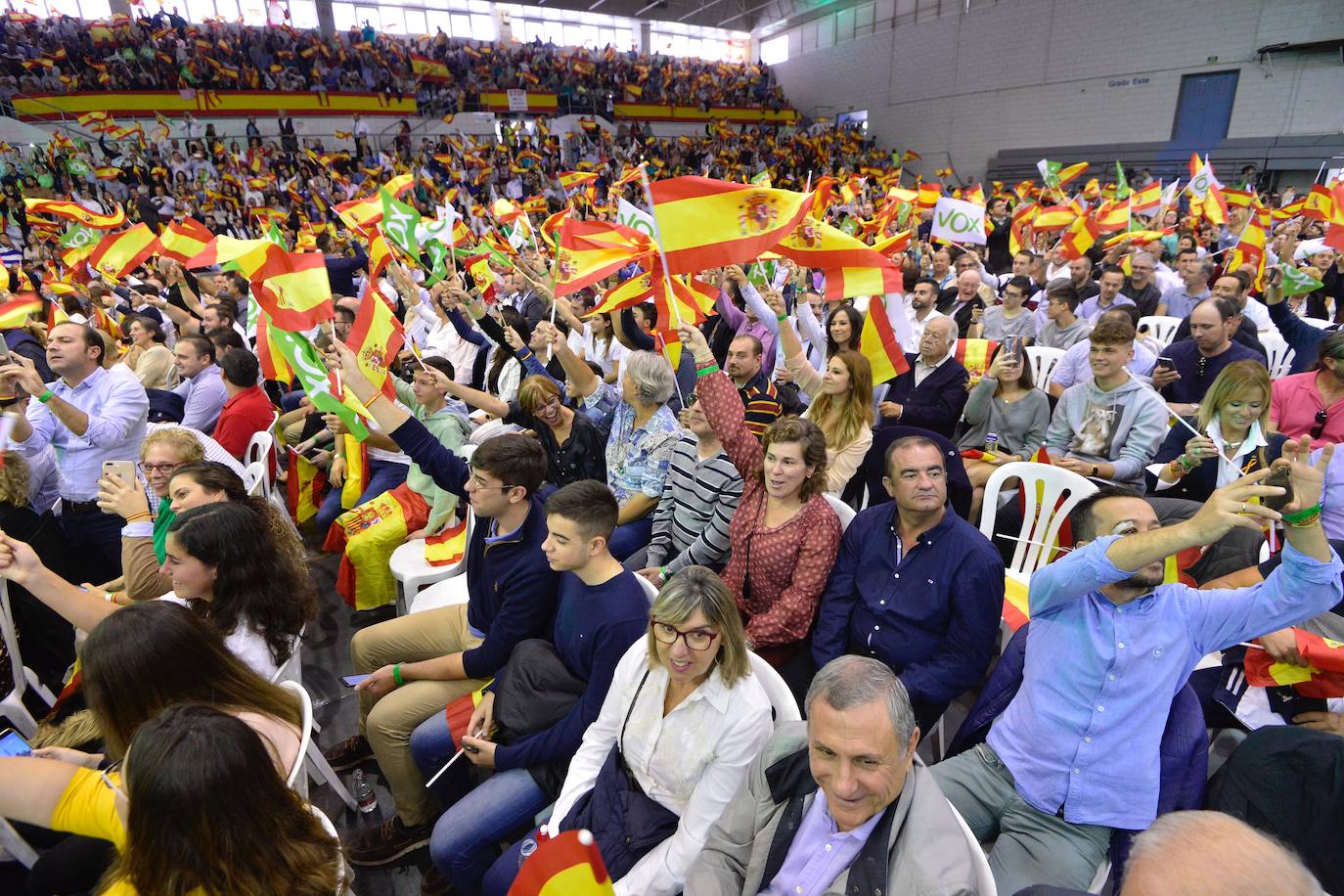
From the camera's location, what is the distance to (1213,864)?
1.09 metres

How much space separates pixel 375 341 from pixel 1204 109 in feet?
67.3

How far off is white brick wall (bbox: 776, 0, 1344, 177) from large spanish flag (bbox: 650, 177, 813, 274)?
18.1 meters

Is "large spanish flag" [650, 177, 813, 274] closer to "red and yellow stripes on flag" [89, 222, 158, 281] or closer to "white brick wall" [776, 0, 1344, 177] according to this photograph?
"red and yellow stripes on flag" [89, 222, 158, 281]

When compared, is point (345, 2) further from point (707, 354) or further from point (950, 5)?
point (707, 354)

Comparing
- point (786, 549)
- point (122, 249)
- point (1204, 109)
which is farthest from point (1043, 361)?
point (1204, 109)

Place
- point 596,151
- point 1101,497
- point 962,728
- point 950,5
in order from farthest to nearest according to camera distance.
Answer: point 596,151
point 950,5
point 962,728
point 1101,497

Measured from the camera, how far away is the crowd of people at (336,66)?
1856 centimetres

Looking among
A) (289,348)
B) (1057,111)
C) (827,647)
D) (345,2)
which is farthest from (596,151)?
(827,647)

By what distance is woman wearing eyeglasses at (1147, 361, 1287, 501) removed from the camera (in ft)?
9.62

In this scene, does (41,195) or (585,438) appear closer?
(585,438)

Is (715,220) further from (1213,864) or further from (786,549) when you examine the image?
(1213,864)

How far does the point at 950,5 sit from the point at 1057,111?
5.43 metres

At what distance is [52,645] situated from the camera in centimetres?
298

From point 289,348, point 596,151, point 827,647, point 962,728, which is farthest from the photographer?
point 596,151
